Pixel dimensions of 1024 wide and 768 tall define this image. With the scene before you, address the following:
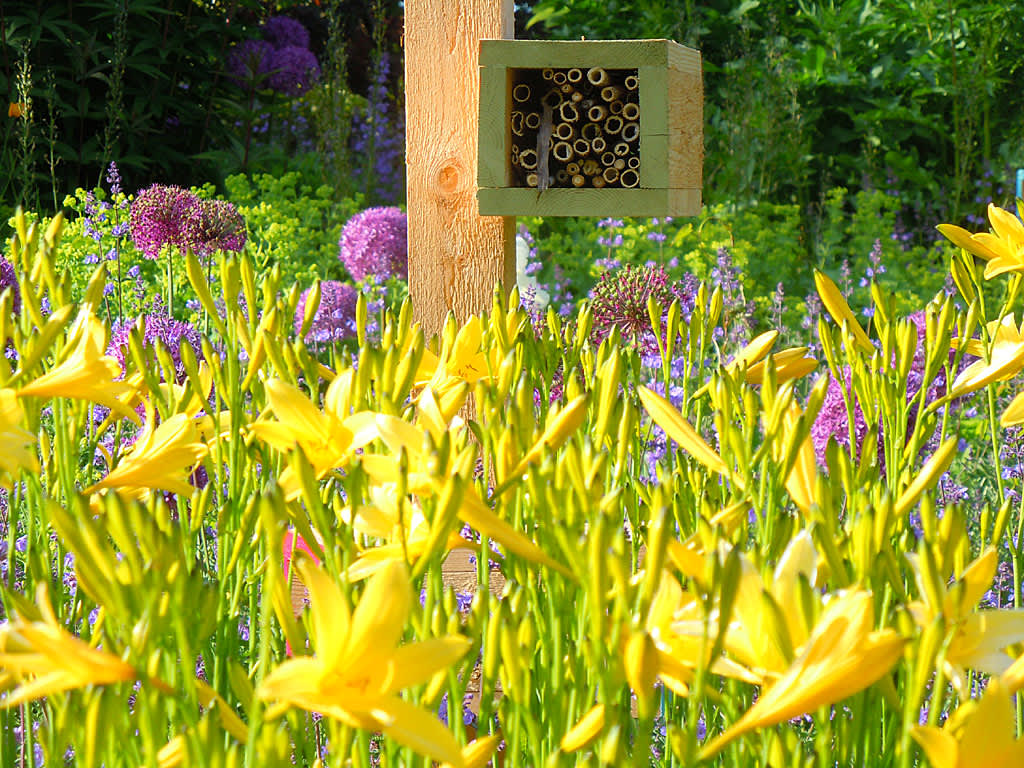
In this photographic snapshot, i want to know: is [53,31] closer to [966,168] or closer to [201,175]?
[201,175]

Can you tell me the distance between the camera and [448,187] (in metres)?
2.04

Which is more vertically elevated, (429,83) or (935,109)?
(935,109)

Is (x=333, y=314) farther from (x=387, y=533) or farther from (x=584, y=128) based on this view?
(x=387, y=533)

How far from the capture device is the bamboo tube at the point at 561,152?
80.4 inches

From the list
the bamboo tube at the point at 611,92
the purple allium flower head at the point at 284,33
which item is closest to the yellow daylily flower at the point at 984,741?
the bamboo tube at the point at 611,92

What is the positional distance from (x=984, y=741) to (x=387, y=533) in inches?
14.0

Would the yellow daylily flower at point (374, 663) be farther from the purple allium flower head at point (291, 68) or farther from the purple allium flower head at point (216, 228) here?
the purple allium flower head at point (291, 68)

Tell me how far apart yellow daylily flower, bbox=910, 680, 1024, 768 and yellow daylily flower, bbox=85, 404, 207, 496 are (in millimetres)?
544

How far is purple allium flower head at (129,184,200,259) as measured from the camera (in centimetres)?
277

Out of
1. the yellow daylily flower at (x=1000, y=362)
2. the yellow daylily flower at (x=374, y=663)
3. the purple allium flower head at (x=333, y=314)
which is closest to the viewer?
the yellow daylily flower at (x=374, y=663)

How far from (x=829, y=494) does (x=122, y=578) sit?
0.43 meters

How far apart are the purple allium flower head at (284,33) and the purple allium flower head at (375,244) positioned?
294 centimetres

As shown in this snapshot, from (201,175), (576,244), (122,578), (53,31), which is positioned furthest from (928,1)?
(122,578)

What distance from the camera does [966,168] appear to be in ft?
17.9
